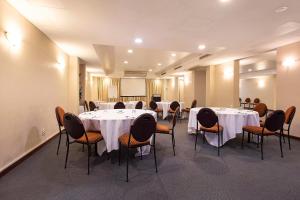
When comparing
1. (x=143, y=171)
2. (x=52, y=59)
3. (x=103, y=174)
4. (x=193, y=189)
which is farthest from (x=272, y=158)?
(x=52, y=59)

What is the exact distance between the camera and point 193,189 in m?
2.19

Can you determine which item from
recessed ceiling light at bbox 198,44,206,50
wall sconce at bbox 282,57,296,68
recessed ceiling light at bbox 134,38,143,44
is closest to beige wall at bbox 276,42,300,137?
wall sconce at bbox 282,57,296,68

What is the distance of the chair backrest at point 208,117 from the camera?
334 centimetres

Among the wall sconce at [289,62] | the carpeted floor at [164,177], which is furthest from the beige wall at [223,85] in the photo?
the carpeted floor at [164,177]

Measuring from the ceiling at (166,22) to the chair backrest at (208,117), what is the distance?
5.65 feet

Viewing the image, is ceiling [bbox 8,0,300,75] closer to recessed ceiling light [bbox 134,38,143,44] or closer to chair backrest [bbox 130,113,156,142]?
recessed ceiling light [bbox 134,38,143,44]

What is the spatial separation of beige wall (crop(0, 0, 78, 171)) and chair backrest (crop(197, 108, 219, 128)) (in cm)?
335

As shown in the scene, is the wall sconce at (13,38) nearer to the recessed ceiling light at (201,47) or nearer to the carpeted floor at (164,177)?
the carpeted floor at (164,177)

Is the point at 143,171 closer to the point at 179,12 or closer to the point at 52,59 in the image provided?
the point at 179,12

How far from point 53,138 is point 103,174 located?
263cm

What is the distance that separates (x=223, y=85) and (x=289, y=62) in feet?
9.46

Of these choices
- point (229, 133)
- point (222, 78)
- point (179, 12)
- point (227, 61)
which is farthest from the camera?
point (222, 78)

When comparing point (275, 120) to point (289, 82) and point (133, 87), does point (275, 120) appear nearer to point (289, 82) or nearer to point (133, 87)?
point (289, 82)

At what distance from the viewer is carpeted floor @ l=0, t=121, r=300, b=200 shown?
6.82 ft
